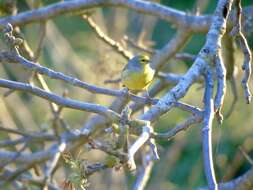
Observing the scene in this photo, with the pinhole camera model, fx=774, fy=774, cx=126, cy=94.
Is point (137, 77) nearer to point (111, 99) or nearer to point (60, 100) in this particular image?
point (60, 100)

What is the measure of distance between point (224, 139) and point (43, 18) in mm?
3846

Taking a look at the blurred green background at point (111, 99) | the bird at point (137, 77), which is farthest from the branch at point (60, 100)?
the blurred green background at point (111, 99)

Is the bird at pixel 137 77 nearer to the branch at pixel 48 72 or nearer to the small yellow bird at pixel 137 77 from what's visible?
the small yellow bird at pixel 137 77

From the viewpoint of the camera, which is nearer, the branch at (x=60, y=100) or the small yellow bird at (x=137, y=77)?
the branch at (x=60, y=100)

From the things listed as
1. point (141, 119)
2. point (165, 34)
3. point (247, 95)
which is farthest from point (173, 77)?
point (165, 34)

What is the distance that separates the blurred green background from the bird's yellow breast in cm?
67

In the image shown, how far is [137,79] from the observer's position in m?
3.15

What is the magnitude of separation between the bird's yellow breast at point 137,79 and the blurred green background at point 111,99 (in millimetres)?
672

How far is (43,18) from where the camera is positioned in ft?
11.0

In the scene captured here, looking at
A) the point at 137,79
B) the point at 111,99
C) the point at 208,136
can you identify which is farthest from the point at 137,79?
the point at 111,99

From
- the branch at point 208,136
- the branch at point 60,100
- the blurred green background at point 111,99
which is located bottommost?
the blurred green background at point 111,99

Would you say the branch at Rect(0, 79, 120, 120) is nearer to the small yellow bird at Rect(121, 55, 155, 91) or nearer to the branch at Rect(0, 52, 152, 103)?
the branch at Rect(0, 52, 152, 103)

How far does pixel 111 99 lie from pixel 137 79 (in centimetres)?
282

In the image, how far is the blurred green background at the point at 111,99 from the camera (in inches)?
185
